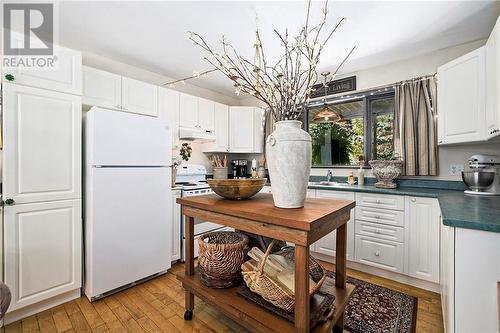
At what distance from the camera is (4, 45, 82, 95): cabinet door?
1750mm

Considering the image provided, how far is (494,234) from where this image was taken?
1038 mm

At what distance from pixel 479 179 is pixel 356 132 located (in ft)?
4.86

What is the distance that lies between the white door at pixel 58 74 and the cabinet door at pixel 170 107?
1.00m

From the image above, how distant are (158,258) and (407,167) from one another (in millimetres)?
2998

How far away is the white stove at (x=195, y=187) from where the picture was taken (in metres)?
2.82

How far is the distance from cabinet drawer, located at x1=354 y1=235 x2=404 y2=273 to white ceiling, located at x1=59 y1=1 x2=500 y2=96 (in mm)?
2114

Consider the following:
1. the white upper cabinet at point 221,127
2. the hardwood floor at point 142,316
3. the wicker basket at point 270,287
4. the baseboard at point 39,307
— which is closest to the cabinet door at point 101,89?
the white upper cabinet at point 221,127

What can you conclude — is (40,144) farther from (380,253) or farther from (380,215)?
(380,253)

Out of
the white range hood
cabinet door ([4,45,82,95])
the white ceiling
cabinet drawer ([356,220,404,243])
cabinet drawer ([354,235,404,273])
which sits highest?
the white ceiling

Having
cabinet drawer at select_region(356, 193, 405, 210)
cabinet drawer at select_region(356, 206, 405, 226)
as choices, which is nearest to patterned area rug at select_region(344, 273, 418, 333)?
cabinet drawer at select_region(356, 206, 405, 226)

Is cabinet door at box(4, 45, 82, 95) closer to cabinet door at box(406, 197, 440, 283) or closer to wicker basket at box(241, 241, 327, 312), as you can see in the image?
wicker basket at box(241, 241, 327, 312)

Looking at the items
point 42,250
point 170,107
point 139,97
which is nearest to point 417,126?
point 170,107

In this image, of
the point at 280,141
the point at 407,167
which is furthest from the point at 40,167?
the point at 407,167

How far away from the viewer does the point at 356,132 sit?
3.28m
